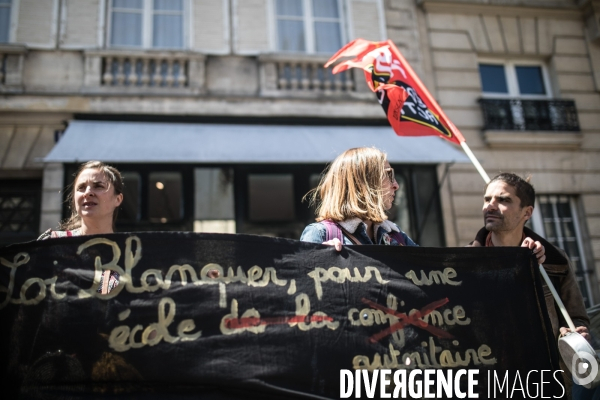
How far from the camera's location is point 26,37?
7727 millimetres

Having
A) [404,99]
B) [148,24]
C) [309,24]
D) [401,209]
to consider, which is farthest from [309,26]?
[404,99]

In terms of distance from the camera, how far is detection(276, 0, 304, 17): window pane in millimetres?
8828

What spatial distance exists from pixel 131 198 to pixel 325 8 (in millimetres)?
4975

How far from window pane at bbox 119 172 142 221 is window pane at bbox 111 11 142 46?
2345 mm

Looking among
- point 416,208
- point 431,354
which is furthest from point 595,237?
point 431,354

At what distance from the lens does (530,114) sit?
9109mm

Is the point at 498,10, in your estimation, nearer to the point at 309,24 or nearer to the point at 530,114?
the point at 530,114

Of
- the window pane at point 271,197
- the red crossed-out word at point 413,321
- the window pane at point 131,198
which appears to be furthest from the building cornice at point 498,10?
the red crossed-out word at point 413,321

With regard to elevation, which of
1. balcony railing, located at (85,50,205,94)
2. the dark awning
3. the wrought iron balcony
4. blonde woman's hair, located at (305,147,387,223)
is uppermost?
balcony railing, located at (85,50,205,94)

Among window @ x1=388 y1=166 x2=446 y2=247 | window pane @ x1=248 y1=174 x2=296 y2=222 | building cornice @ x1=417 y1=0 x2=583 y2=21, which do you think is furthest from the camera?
building cornice @ x1=417 y1=0 x2=583 y2=21

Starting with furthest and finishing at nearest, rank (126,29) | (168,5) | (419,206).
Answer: (168,5) → (126,29) → (419,206)

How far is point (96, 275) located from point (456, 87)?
321 inches

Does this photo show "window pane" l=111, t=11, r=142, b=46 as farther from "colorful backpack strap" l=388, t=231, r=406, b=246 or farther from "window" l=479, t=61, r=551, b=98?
"colorful backpack strap" l=388, t=231, r=406, b=246

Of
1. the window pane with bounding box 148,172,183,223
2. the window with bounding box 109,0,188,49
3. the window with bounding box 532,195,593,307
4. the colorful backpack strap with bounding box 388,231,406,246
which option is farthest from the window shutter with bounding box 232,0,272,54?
the colorful backpack strap with bounding box 388,231,406,246
